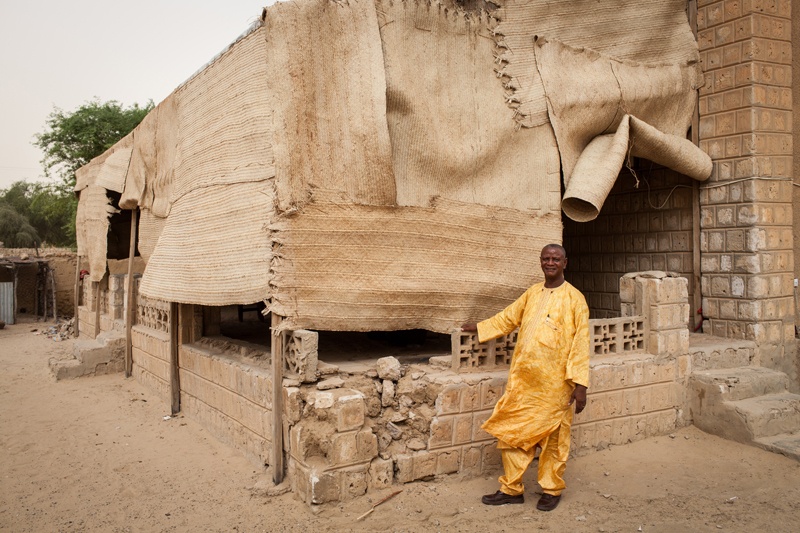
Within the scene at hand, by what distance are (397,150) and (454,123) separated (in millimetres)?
558

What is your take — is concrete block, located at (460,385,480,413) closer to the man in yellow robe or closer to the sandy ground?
the man in yellow robe

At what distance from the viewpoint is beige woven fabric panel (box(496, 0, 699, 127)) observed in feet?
15.5

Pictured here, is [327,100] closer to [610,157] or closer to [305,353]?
[305,353]

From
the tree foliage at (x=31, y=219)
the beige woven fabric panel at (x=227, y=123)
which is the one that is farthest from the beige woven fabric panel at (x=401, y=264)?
the tree foliage at (x=31, y=219)

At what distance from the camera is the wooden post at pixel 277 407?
4.04 m

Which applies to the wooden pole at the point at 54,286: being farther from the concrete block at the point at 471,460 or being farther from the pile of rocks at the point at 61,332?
the concrete block at the point at 471,460

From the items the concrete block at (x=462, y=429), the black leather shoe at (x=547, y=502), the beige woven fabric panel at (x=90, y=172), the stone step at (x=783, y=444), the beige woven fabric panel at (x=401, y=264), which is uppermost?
the beige woven fabric panel at (x=90, y=172)

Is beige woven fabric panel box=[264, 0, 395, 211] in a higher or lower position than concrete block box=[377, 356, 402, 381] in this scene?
higher

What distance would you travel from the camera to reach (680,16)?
5875mm

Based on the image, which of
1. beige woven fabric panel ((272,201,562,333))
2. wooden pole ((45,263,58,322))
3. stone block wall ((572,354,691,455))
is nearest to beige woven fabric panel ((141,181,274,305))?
beige woven fabric panel ((272,201,562,333))

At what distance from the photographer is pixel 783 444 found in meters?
4.71

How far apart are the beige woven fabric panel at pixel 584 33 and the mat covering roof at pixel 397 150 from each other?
0.7 inches

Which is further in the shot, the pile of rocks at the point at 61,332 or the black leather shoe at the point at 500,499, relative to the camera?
the pile of rocks at the point at 61,332

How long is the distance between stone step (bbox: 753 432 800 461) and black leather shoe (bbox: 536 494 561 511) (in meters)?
2.27
